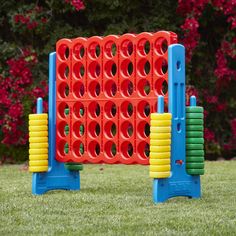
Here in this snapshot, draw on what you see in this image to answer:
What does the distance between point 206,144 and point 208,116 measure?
55cm

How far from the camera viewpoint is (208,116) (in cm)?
1433

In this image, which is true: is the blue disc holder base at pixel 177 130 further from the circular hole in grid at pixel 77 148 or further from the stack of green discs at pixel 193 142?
the circular hole in grid at pixel 77 148

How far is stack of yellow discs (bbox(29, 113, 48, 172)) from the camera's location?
8.04m

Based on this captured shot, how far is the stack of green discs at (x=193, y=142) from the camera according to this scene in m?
7.51

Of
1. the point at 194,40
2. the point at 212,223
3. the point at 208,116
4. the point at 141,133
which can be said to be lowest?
the point at 212,223

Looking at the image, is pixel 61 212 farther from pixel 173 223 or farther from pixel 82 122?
pixel 82 122

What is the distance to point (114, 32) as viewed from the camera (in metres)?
13.4

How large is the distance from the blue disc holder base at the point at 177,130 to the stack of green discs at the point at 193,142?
8 centimetres

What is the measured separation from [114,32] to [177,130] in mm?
6200

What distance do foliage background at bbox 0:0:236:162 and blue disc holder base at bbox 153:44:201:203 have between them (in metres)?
5.64

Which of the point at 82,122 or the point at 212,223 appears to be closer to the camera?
the point at 212,223

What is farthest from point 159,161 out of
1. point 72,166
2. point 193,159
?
point 72,166

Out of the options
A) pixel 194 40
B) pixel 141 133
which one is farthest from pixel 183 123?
pixel 194 40

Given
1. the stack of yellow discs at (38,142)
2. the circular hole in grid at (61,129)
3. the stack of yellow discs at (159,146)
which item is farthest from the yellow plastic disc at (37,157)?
the stack of yellow discs at (159,146)
